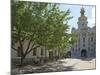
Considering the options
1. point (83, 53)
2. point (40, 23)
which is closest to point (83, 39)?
point (83, 53)

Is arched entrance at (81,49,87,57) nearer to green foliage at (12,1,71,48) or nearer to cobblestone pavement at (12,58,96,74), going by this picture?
cobblestone pavement at (12,58,96,74)

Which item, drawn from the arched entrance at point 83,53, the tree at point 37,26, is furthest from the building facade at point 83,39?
the tree at point 37,26

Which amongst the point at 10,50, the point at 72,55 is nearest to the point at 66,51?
the point at 72,55

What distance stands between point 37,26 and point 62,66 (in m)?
0.65

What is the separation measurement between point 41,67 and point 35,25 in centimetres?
56

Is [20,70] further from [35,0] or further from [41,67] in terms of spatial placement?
[35,0]

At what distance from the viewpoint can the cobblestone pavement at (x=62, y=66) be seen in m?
2.74

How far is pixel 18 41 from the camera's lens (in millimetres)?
2703

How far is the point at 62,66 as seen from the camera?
9.46 ft

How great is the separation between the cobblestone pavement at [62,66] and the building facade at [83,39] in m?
0.09

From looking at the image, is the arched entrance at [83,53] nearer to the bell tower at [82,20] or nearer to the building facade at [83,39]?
the building facade at [83,39]

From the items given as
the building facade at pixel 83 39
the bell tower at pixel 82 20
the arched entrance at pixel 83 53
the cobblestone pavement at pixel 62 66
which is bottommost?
the cobblestone pavement at pixel 62 66

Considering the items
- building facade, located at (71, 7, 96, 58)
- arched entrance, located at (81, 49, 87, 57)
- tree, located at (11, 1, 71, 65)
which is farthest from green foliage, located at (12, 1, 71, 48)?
arched entrance, located at (81, 49, 87, 57)

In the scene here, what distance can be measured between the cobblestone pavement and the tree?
166 millimetres
